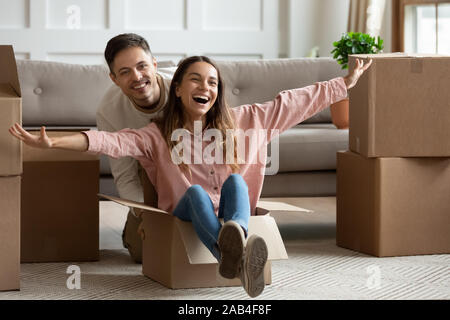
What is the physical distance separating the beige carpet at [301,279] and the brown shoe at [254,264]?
20cm

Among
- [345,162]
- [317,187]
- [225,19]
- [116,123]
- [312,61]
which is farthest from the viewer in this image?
[225,19]

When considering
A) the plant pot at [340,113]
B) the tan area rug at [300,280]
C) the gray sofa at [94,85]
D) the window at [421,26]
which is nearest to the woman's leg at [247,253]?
the tan area rug at [300,280]

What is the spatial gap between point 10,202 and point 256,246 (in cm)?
65

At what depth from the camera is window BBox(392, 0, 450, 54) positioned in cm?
414

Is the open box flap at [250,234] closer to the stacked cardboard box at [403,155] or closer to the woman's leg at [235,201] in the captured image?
the woman's leg at [235,201]

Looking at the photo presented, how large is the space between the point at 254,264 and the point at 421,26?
2.92 meters

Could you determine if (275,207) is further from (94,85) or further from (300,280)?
(94,85)

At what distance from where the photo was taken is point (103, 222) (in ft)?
10.4

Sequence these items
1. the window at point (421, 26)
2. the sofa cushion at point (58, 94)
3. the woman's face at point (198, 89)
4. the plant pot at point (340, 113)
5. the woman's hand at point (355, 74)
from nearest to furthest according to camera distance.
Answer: the woman's face at point (198, 89), the woman's hand at point (355, 74), the plant pot at point (340, 113), the sofa cushion at point (58, 94), the window at point (421, 26)

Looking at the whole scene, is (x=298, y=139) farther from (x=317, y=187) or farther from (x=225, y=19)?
(x=225, y=19)

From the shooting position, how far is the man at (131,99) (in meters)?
2.26
